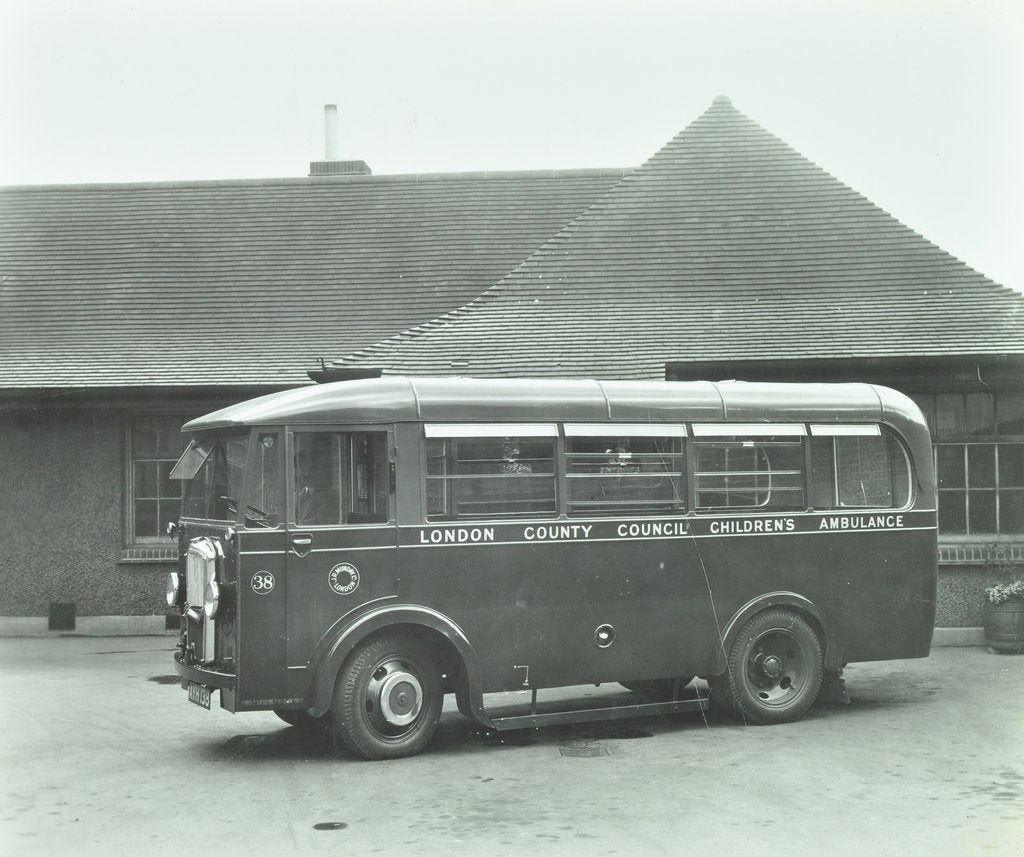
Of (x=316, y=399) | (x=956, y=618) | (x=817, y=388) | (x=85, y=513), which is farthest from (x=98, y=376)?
(x=956, y=618)

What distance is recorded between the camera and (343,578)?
8328mm

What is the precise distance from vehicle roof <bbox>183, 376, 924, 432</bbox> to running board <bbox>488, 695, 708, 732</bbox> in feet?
7.42

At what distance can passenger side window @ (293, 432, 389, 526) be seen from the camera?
27.4ft

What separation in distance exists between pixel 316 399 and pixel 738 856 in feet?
14.2

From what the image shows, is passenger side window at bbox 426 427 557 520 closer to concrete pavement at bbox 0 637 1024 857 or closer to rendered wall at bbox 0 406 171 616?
concrete pavement at bbox 0 637 1024 857

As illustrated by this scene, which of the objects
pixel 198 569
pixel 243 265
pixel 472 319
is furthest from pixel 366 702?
pixel 243 265

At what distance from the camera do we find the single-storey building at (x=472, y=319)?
46.2ft

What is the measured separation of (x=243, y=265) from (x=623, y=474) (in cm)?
1102

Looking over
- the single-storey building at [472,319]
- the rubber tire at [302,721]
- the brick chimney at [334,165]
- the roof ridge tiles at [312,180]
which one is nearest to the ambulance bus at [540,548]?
the rubber tire at [302,721]

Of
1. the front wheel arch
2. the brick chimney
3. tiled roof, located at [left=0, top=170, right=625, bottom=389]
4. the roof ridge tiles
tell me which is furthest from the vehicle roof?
the brick chimney

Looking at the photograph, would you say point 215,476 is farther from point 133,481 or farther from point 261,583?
point 133,481

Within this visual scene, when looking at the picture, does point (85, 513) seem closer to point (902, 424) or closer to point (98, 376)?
point (98, 376)

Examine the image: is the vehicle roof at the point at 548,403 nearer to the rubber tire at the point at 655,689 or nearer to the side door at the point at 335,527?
the side door at the point at 335,527

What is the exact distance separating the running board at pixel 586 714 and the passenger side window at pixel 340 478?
1816mm
